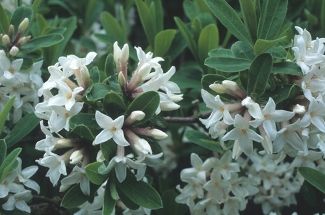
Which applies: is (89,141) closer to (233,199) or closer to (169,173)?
(233,199)

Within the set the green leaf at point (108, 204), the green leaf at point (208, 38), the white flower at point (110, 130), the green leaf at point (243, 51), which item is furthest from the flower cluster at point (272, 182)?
the white flower at point (110, 130)

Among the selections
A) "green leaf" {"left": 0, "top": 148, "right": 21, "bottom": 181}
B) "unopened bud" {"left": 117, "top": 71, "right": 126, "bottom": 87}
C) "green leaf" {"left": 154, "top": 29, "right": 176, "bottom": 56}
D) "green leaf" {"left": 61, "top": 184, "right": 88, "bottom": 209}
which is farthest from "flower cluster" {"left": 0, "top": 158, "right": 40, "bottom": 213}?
"green leaf" {"left": 154, "top": 29, "right": 176, "bottom": 56}

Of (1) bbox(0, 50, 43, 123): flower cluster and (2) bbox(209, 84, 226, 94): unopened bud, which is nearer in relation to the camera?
(2) bbox(209, 84, 226, 94): unopened bud

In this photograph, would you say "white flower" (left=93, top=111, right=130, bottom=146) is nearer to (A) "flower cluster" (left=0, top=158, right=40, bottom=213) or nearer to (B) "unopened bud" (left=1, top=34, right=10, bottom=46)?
(A) "flower cluster" (left=0, top=158, right=40, bottom=213)

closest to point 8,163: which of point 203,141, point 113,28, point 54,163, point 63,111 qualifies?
point 54,163

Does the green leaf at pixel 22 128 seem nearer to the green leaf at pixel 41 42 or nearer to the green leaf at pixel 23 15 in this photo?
the green leaf at pixel 41 42
